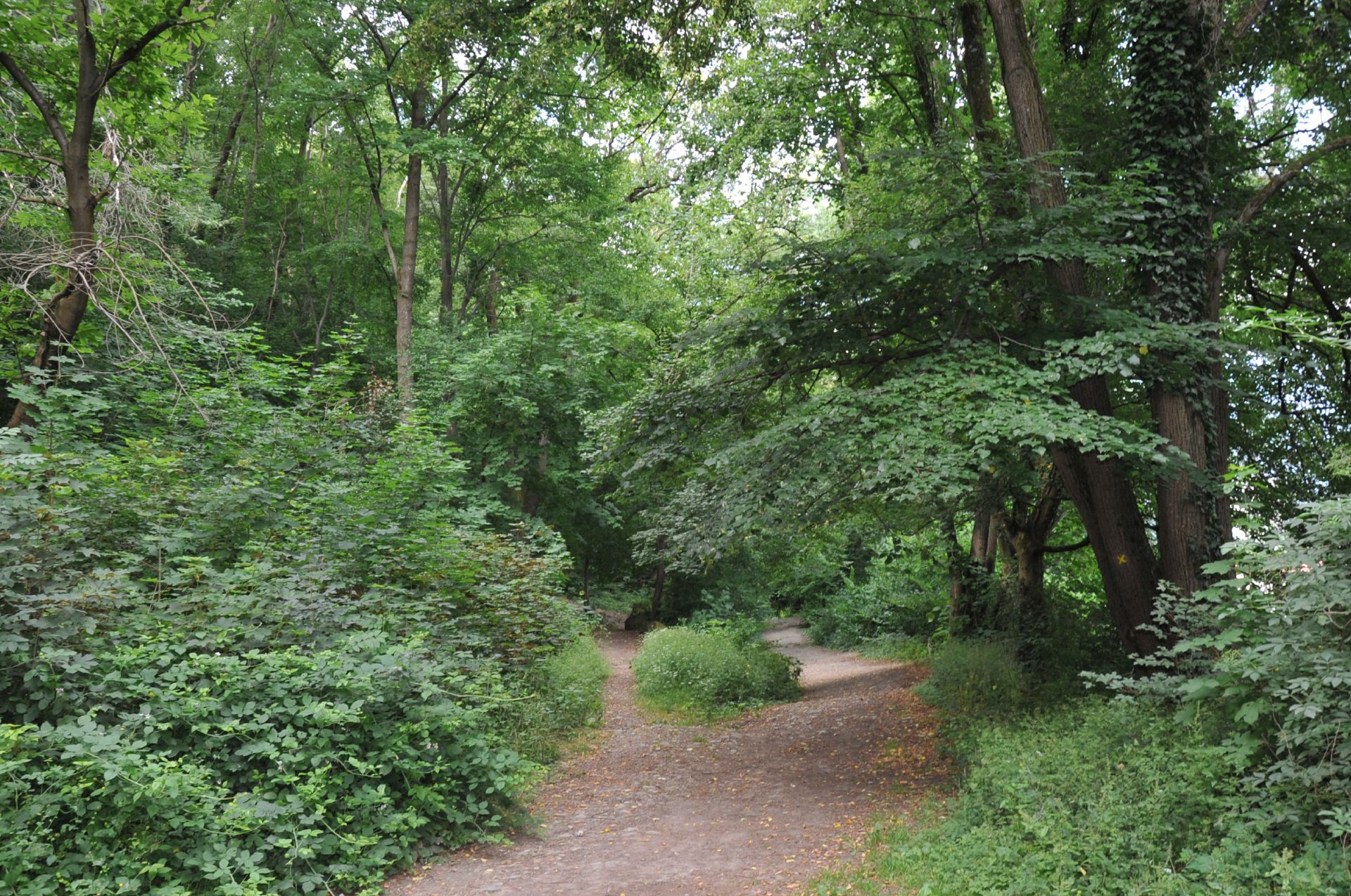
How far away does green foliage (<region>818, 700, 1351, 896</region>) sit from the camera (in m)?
4.11

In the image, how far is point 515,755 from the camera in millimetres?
6410

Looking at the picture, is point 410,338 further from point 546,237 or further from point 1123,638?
point 1123,638

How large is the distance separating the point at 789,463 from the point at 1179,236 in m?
4.53

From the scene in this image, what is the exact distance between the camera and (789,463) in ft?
23.5

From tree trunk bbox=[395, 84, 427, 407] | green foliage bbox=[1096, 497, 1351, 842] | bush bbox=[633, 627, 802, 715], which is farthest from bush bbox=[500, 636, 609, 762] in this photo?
tree trunk bbox=[395, 84, 427, 407]

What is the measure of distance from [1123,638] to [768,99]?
9668 mm

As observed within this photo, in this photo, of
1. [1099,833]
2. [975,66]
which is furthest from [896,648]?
[1099,833]

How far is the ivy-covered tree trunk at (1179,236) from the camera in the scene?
7.79m

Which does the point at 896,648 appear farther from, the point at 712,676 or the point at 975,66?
the point at 975,66

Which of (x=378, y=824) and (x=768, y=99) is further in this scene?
(x=768, y=99)

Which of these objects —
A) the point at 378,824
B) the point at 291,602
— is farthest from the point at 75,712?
the point at 378,824

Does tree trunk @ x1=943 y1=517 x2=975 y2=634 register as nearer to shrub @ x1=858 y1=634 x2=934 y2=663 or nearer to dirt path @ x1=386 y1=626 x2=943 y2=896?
dirt path @ x1=386 y1=626 x2=943 y2=896

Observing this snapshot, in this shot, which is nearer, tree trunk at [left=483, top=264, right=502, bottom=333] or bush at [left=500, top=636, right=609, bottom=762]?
bush at [left=500, top=636, right=609, bottom=762]

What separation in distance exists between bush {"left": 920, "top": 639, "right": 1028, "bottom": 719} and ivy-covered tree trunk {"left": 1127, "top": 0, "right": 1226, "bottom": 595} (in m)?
2.17
